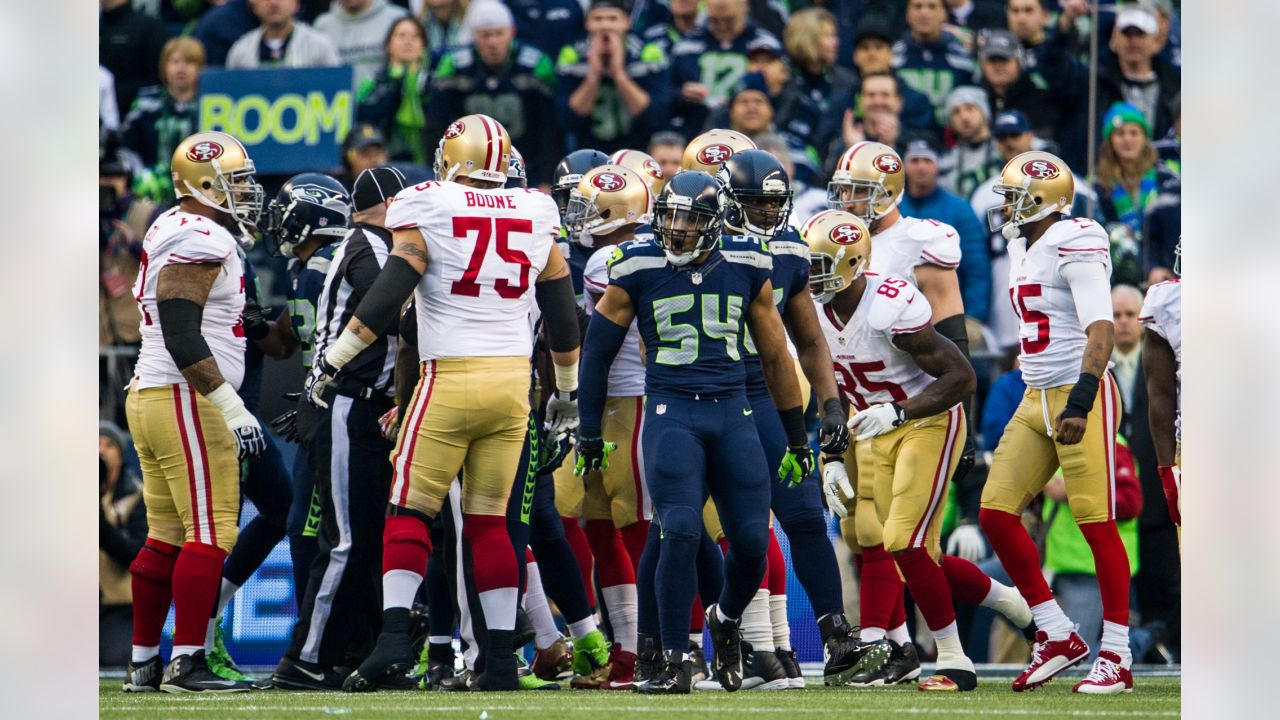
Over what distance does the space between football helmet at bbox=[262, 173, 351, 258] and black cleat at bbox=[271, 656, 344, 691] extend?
1818 mm

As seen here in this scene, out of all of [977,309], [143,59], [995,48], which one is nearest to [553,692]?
[977,309]

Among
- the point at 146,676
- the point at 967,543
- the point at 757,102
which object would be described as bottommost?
the point at 146,676

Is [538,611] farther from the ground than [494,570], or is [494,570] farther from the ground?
[494,570]

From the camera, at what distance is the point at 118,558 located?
8.71 m

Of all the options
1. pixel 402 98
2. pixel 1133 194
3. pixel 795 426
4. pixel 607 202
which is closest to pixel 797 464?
pixel 795 426

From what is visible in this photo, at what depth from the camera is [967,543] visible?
8.60 m

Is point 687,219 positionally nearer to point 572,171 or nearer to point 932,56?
point 572,171

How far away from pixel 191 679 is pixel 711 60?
569cm

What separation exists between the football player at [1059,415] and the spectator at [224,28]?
6270mm

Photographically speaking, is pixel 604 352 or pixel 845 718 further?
pixel 604 352

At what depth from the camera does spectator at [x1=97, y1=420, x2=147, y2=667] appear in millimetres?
8477

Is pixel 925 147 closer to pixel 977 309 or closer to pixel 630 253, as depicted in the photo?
pixel 977 309
